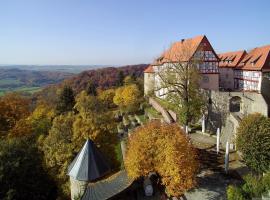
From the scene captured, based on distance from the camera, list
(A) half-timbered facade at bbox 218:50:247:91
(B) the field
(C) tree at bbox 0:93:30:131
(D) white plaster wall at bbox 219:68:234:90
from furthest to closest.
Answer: (B) the field
(D) white plaster wall at bbox 219:68:234:90
(A) half-timbered facade at bbox 218:50:247:91
(C) tree at bbox 0:93:30:131

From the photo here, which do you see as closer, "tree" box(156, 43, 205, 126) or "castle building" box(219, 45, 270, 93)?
"tree" box(156, 43, 205, 126)

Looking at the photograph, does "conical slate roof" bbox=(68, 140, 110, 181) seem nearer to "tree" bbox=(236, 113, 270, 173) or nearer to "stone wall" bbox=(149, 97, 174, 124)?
"tree" bbox=(236, 113, 270, 173)

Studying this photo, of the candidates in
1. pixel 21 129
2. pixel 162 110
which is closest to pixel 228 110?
pixel 162 110

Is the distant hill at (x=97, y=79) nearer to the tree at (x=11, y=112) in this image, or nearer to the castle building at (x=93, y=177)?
the tree at (x=11, y=112)

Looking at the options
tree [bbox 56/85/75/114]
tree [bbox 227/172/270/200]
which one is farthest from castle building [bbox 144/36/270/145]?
tree [bbox 56/85/75/114]

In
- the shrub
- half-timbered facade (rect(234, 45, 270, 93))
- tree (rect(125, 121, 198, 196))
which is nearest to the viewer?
the shrub

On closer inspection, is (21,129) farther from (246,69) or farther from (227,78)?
(227,78)

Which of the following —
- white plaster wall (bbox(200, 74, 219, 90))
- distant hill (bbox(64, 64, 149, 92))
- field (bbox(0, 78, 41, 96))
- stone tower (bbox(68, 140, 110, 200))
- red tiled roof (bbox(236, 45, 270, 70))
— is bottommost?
field (bbox(0, 78, 41, 96))
